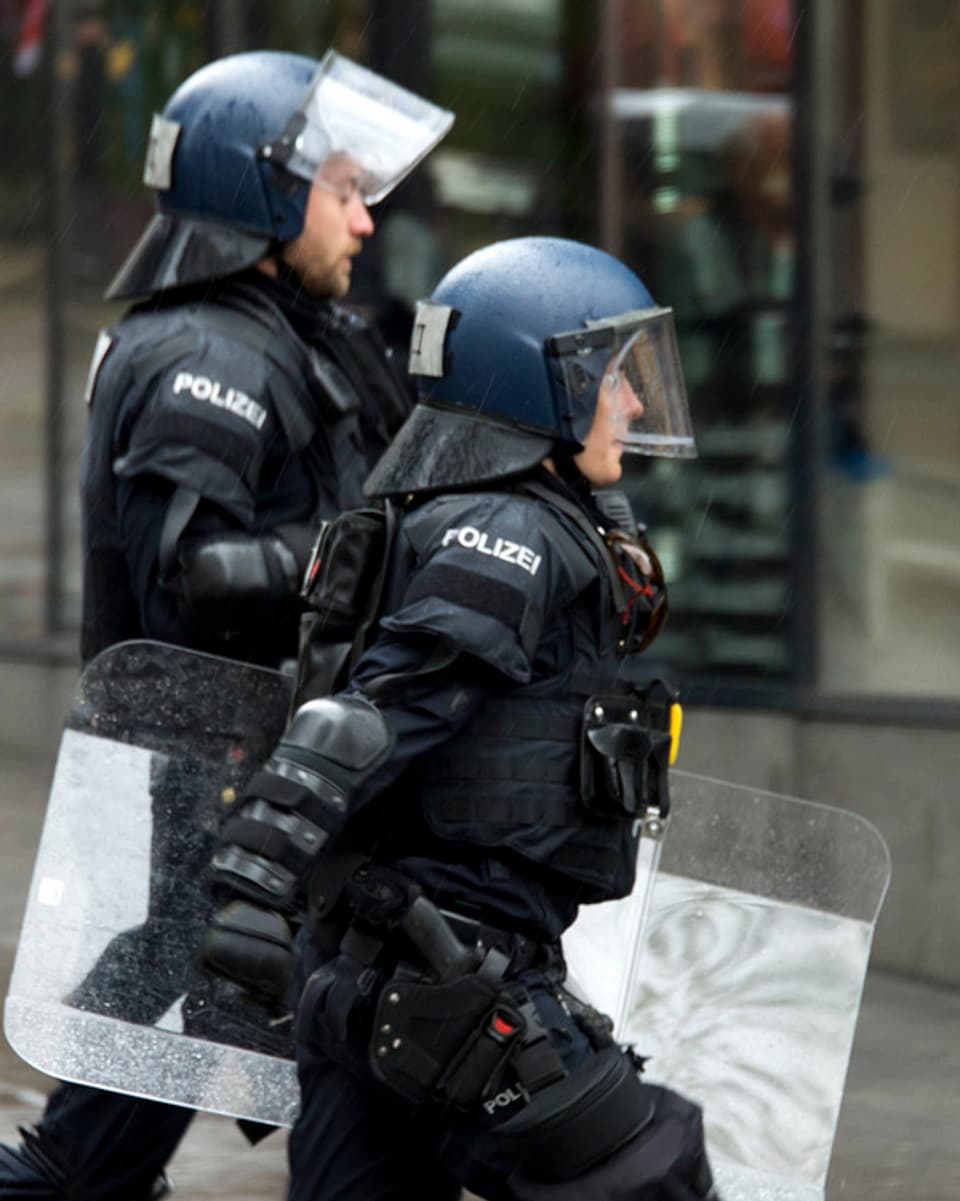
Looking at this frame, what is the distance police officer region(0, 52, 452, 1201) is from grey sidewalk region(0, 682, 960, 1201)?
67 cm

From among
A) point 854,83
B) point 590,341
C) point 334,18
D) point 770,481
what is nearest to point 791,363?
point 770,481

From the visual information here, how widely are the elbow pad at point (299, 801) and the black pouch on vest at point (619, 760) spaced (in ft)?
1.03

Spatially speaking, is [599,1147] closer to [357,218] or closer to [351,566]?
[351,566]

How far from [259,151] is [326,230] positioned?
7.7 inches

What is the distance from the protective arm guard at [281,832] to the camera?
2.85m

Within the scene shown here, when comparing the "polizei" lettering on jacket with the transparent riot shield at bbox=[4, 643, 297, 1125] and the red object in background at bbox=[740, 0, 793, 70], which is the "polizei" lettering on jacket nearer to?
the transparent riot shield at bbox=[4, 643, 297, 1125]

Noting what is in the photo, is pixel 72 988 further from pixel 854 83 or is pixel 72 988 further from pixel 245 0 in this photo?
pixel 245 0

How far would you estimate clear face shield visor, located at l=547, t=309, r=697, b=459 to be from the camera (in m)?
3.24

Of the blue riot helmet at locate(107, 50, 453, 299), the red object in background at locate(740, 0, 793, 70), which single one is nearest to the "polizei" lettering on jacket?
the blue riot helmet at locate(107, 50, 453, 299)

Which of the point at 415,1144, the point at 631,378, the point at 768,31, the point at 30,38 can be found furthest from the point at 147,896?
the point at 30,38

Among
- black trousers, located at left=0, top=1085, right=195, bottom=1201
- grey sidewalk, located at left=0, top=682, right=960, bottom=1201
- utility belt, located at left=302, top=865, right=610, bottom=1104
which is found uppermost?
utility belt, located at left=302, top=865, right=610, bottom=1104

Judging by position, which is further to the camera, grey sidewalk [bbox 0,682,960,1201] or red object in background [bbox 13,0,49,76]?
red object in background [bbox 13,0,49,76]

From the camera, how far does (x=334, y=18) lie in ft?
27.7

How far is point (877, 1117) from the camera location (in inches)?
206
